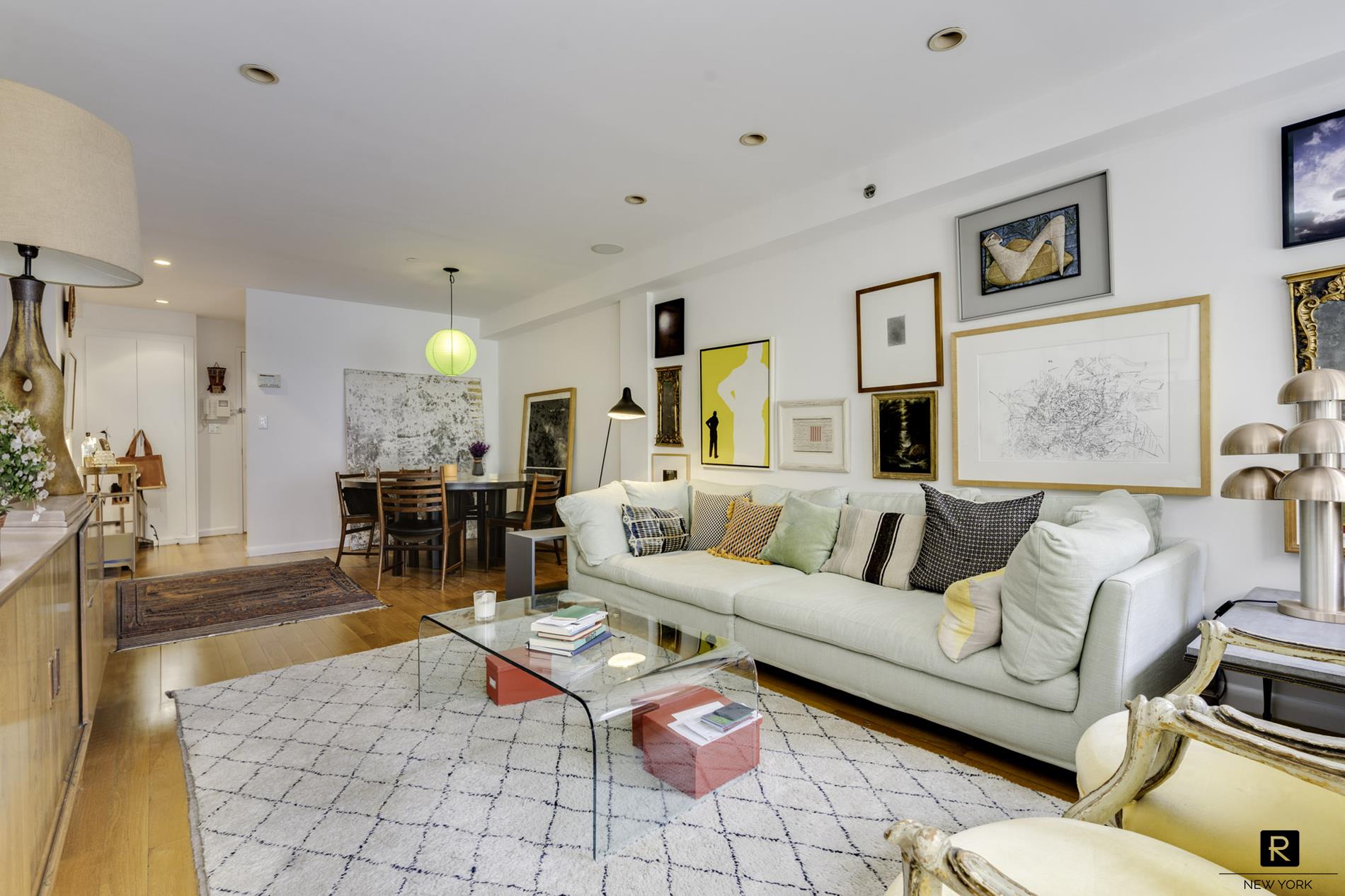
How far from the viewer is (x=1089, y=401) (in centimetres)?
283

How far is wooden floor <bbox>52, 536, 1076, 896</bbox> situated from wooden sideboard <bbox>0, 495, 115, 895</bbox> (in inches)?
3.4

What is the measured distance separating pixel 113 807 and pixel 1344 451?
385cm

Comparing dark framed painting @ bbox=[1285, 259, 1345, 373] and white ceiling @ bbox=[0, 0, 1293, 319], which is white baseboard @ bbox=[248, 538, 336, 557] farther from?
dark framed painting @ bbox=[1285, 259, 1345, 373]

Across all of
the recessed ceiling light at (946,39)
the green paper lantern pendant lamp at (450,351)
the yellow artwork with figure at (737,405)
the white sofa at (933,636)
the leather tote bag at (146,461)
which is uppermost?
the recessed ceiling light at (946,39)

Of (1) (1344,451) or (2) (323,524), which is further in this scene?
(2) (323,524)

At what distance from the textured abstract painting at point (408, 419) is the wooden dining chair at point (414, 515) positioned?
1.62m

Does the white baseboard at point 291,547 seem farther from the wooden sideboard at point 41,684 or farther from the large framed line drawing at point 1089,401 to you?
the large framed line drawing at point 1089,401

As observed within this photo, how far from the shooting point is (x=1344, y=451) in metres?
1.88

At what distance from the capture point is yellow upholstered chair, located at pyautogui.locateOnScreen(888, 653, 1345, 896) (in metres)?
0.74

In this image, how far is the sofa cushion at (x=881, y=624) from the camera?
2.11 metres

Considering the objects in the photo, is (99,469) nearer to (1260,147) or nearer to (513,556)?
(513,556)

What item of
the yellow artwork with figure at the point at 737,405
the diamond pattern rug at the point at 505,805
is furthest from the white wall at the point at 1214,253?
the diamond pattern rug at the point at 505,805

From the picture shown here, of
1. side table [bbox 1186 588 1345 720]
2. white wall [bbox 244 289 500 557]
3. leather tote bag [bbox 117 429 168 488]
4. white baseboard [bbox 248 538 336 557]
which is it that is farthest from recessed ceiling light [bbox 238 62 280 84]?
leather tote bag [bbox 117 429 168 488]

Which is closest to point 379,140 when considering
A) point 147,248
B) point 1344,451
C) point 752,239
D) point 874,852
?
point 752,239
